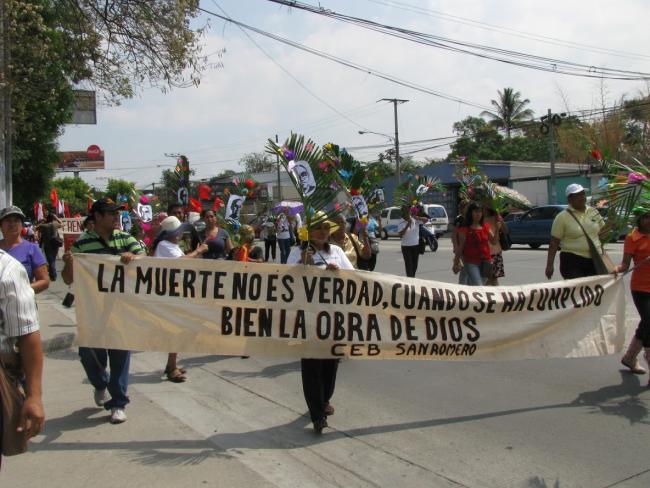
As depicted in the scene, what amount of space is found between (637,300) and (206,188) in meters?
6.82

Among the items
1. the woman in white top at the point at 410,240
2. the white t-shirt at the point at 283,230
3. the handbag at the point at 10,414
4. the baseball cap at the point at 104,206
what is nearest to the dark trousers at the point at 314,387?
Answer: the baseball cap at the point at 104,206

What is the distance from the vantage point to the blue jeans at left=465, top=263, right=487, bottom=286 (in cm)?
766

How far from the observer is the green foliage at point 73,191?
5059 centimetres

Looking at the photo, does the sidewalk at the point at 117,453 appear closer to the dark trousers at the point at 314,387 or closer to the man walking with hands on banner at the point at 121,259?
the man walking with hands on banner at the point at 121,259

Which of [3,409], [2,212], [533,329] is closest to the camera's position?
[3,409]

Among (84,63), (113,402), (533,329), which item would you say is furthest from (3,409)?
(84,63)

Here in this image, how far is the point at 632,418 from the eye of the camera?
4727mm

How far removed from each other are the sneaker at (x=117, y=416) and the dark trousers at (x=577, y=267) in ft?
14.5

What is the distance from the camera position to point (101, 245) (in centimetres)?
496

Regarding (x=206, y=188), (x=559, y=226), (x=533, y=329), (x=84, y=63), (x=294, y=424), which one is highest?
(x=84, y=63)

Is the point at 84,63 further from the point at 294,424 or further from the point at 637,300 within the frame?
the point at 637,300

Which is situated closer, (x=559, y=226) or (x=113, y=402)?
(x=113, y=402)

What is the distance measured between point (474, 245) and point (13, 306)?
6.08 m

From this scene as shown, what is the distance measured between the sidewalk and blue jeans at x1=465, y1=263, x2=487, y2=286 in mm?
4183
